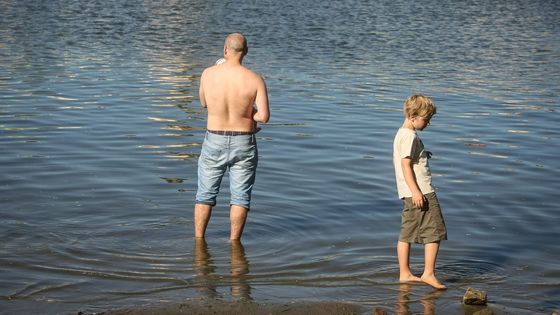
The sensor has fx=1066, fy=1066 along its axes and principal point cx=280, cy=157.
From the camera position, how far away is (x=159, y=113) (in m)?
14.8

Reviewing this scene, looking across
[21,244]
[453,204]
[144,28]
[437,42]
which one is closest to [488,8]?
[437,42]

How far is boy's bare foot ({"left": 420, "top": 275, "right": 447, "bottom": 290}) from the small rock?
0.47m

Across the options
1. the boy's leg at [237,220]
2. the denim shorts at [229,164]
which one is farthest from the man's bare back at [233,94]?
the boy's leg at [237,220]

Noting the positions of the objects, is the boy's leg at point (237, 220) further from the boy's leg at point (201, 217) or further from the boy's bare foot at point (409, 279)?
the boy's bare foot at point (409, 279)

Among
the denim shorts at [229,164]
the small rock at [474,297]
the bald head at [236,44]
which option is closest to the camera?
the small rock at [474,297]

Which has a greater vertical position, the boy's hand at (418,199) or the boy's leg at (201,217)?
the boy's hand at (418,199)

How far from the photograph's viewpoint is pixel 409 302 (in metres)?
7.03

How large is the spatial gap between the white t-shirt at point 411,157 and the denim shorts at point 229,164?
51.6 inches

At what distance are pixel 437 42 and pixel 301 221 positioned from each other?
17.2 metres

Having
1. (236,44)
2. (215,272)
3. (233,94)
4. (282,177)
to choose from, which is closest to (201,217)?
(215,272)

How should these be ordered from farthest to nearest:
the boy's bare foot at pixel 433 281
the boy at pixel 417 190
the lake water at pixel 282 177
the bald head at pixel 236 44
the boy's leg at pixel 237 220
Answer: the boy's leg at pixel 237 220, the bald head at pixel 236 44, the lake water at pixel 282 177, the boy's bare foot at pixel 433 281, the boy at pixel 417 190

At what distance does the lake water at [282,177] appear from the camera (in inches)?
292

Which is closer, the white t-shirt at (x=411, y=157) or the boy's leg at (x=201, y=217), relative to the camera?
the white t-shirt at (x=411, y=157)

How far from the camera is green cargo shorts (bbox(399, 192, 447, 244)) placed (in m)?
7.34
